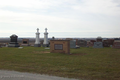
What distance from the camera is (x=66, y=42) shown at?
58.8 feet

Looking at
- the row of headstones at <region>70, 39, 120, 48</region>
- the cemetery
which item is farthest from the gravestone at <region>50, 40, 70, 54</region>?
the row of headstones at <region>70, 39, 120, 48</region>

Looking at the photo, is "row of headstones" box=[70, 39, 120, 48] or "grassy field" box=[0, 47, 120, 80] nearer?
"grassy field" box=[0, 47, 120, 80]

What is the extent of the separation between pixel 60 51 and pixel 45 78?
38.2ft

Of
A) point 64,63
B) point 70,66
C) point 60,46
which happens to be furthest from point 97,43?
point 70,66

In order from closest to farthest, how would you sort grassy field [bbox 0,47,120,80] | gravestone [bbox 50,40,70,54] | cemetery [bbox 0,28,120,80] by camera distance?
grassy field [bbox 0,47,120,80], cemetery [bbox 0,28,120,80], gravestone [bbox 50,40,70,54]

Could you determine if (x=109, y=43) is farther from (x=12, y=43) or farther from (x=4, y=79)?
(x=4, y=79)

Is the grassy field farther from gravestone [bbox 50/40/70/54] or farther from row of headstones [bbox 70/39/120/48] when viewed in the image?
row of headstones [bbox 70/39/120/48]

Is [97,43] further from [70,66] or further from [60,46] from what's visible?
[70,66]

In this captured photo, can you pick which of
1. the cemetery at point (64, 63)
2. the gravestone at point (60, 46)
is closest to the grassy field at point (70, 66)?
the cemetery at point (64, 63)

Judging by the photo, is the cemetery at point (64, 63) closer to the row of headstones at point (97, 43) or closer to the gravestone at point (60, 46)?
the gravestone at point (60, 46)

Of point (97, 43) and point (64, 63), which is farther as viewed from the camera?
point (97, 43)

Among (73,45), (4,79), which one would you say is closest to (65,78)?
(4,79)

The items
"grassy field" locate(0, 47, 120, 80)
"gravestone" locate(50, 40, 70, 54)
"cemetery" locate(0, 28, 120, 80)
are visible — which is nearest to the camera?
"grassy field" locate(0, 47, 120, 80)

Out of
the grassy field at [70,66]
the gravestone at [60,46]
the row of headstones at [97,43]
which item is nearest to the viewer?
the grassy field at [70,66]
